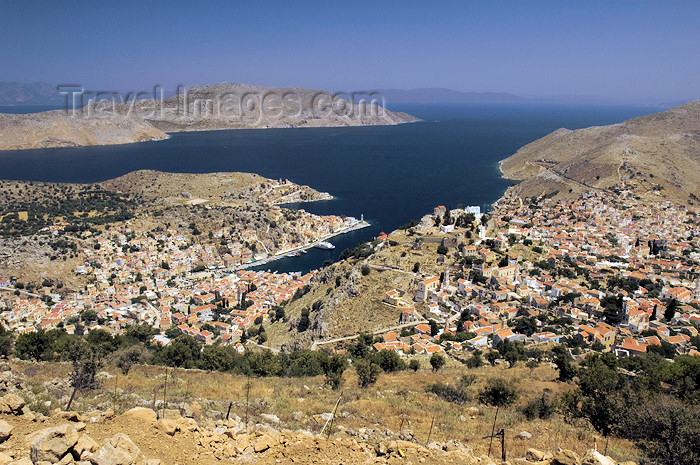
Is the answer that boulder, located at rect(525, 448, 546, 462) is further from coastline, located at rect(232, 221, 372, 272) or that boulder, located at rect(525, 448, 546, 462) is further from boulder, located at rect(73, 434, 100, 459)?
coastline, located at rect(232, 221, 372, 272)

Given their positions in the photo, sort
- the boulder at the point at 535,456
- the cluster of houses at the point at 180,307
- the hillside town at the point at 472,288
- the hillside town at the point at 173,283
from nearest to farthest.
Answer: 1. the boulder at the point at 535,456
2. the hillside town at the point at 472,288
3. the cluster of houses at the point at 180,307
4. the hillside town at the point at 173,283

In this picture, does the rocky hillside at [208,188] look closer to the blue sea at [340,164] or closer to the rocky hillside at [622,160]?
the blue sea at [340,164]

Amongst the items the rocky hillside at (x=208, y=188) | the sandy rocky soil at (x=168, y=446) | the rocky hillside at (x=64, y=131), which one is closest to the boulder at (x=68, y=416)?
the sandy rocky soil at (x=168, y=446)

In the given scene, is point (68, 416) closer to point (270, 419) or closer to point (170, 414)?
point (170, 414)

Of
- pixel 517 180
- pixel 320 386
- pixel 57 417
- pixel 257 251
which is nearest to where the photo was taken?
pixel 57 417

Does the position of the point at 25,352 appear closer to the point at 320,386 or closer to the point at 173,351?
the point at 173,351

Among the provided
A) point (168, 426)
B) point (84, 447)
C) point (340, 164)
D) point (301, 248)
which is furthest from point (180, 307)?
point (340, 164)

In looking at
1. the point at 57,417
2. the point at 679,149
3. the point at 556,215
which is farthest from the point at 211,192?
the point at 679,149

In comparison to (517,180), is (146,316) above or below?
below
